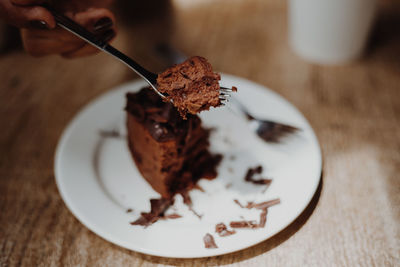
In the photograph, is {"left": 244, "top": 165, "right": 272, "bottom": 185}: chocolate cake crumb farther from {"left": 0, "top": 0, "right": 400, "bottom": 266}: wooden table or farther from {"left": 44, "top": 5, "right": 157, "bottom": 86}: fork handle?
{"left": 44, "top": 5, "right": 157, "bottom": 86}: fork handle

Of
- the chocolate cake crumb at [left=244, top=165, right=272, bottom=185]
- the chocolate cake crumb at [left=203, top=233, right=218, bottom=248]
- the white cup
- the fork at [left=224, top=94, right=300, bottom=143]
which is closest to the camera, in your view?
the chocolate cake crumb at [left=203, top=233, right=218, bottom=248]

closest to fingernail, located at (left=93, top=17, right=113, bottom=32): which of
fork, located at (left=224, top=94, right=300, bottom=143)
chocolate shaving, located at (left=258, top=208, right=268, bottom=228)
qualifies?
fork, located at (left=224, top=94, right=300, bottom=143)

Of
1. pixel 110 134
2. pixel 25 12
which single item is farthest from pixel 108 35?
pixel 110 134

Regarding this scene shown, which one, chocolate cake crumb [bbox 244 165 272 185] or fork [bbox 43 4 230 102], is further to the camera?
chocolate cake crumb [bbox 244 165 272 185]

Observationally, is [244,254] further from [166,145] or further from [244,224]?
[166,145]

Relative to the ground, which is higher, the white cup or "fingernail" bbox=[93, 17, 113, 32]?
"fingernail" bbox=[93, 17, 113, 32]

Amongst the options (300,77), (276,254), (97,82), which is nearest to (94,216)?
(276,254)

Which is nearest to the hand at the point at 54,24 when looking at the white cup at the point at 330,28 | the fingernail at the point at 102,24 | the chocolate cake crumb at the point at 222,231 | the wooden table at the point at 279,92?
the fingernail at the point at 102,24
